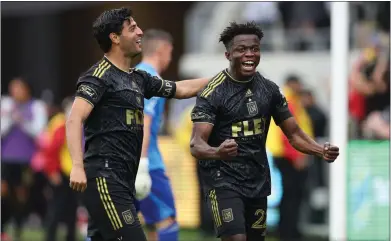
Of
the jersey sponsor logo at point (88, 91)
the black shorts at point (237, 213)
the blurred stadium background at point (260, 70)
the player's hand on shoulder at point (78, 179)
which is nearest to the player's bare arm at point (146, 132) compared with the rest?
the black shorts at point (237, 213)

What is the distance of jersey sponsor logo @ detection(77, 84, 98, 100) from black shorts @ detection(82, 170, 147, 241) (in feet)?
1.90

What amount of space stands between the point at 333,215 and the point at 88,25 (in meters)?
12.1

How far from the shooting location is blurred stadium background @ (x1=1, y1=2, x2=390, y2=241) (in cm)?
1606

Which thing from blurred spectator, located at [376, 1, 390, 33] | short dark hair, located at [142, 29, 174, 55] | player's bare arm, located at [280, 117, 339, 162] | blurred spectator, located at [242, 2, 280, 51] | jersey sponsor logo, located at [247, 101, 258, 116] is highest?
blurred spectator, located at [242, 2, 280, 51]

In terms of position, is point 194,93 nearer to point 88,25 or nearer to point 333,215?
point 333,215

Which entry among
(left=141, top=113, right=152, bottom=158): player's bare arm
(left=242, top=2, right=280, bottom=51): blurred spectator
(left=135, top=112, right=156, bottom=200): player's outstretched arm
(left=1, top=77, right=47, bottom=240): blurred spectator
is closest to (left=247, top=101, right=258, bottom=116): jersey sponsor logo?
(left=135, top=112, right=156, bottom=200): player's outstretched arm

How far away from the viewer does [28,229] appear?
2130cm

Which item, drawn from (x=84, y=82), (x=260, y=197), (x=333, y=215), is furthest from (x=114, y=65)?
(x=333, y=215)

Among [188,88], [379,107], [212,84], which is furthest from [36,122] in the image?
[212,84]

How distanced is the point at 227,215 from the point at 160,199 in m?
2.63

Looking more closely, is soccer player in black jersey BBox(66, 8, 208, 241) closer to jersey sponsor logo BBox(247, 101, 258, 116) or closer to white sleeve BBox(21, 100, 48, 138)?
jersey sponsor logo BBox(247, 101, 258, 116)

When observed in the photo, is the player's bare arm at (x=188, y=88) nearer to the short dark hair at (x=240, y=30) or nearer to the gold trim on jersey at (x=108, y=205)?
the short dark hair at (x=240, y=30)

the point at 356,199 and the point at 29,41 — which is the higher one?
the point at 29,41

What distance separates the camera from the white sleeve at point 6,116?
735 inches
